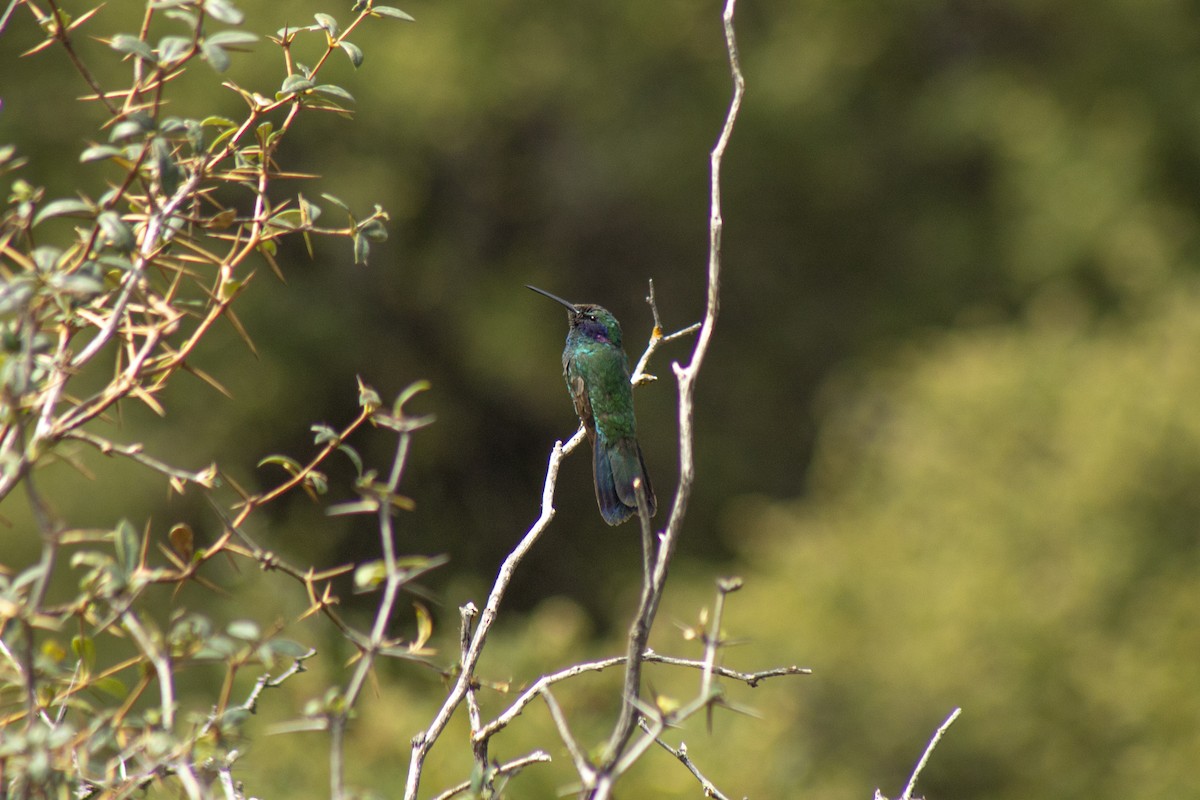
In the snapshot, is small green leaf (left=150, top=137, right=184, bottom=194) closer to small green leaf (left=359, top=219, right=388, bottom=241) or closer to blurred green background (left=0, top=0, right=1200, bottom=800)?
small green leaf (left=359, top=219, right=388, bottom=241)

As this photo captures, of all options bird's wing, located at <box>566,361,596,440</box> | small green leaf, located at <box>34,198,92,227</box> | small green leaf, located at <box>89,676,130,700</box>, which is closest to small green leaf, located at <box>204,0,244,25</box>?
small green leaf, located at <box>34,198,92,227</box>

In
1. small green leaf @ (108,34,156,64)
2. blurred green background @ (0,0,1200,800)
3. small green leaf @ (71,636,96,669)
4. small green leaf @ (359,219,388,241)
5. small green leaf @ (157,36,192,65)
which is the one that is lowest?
small green leaf @ (71,636,96,669)

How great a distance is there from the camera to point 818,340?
19.5 metres

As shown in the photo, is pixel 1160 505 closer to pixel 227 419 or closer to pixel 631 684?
pixel 631 684

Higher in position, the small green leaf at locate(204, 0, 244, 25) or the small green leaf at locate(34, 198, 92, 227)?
the small green leaf at locate(204, 0, 244, 25)

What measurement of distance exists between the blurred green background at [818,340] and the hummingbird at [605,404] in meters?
3.42

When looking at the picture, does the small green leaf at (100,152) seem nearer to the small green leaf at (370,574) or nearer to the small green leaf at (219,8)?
the small green leaf at (219,8)

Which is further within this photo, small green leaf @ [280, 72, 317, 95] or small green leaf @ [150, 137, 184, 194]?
small green leaf @ [280, 72, 317, 95]

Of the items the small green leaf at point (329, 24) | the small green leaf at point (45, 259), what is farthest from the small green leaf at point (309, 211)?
the small green leaf at point (45, 259)

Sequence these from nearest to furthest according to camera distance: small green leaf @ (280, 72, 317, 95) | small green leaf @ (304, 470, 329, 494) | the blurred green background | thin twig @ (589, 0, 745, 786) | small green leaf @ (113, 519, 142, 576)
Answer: thin twig @ (589, 0, 745, 786) → small green leaf @ (113, 519, 142, 576) → small green leaf @ (304, 470, 329, 494) → small green leaf @ (280, 72, 317, 95) → the blurred green background

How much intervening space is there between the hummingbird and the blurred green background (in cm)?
342

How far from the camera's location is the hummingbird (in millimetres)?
4117

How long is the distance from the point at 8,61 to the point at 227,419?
4.32 meters

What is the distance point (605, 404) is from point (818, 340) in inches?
602
